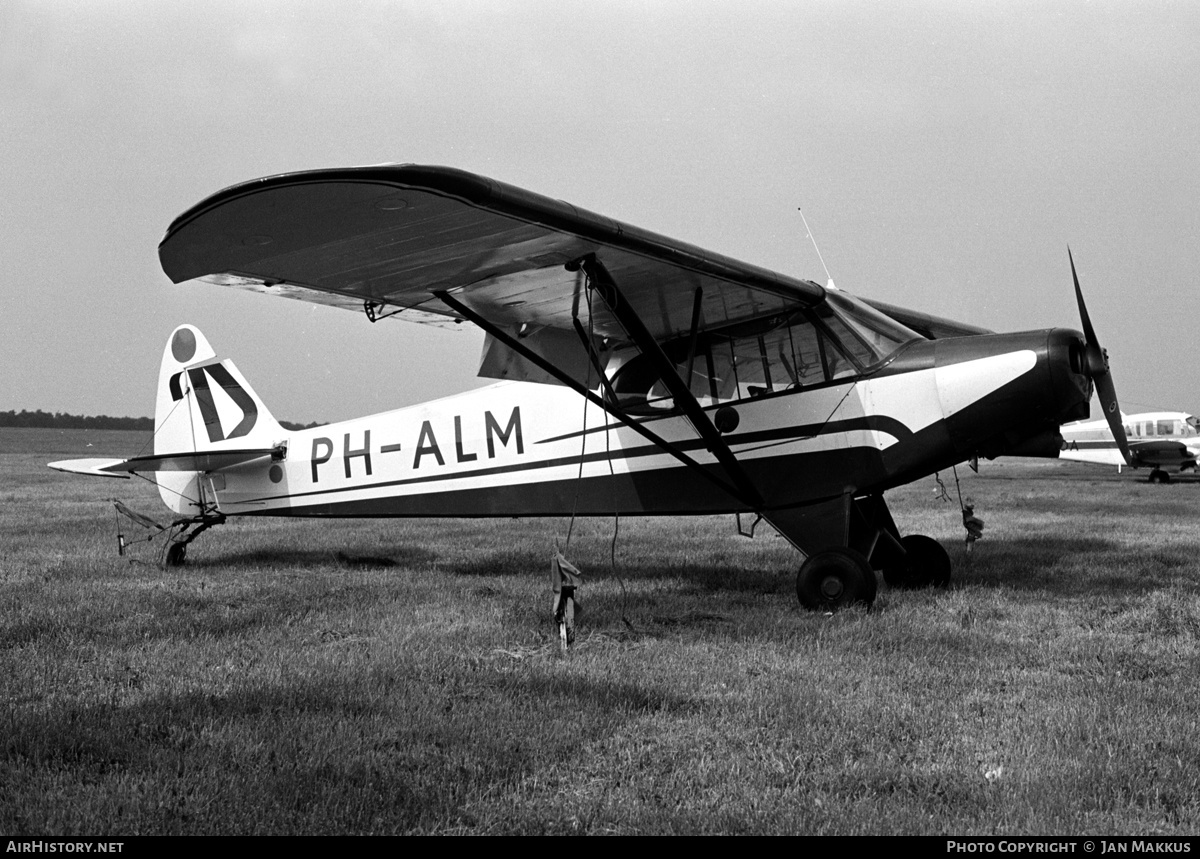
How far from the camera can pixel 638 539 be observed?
12.2 metres

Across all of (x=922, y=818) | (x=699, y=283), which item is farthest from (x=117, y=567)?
(x=922, y=818)

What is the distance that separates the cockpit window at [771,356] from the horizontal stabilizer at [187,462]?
14.7 ft

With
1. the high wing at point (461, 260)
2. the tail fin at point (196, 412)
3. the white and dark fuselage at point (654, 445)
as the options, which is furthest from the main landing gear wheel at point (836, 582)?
the tail fin at point (196, 412)

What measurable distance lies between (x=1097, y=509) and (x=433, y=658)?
1601 cm

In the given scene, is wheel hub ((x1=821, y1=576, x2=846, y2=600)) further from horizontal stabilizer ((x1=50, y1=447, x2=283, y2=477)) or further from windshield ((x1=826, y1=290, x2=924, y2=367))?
horizontal stabilizer ((x1=50, y1=447, x2=283, y2=477))

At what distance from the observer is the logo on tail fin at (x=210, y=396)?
1073 cm

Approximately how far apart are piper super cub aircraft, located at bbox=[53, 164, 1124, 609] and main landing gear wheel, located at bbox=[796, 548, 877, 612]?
0.05 feet

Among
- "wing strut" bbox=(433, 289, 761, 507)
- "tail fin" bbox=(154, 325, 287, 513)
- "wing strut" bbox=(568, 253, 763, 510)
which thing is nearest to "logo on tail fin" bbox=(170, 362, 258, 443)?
"tail fin" bbox=(154, 325, 287, 513)

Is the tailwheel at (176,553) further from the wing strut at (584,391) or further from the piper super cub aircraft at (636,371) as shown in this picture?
the wing strut at (584,391)

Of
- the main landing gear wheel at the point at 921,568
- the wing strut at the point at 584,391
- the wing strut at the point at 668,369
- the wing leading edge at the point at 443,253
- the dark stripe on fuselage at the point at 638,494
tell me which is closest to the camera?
the wing leading edge at the point at 443,253

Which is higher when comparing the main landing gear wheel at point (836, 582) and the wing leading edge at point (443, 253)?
the wing leading edge at point (443, 253)

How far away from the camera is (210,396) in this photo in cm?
1087

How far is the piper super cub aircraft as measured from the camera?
5.54 m

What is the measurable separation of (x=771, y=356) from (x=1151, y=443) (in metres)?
31.2
